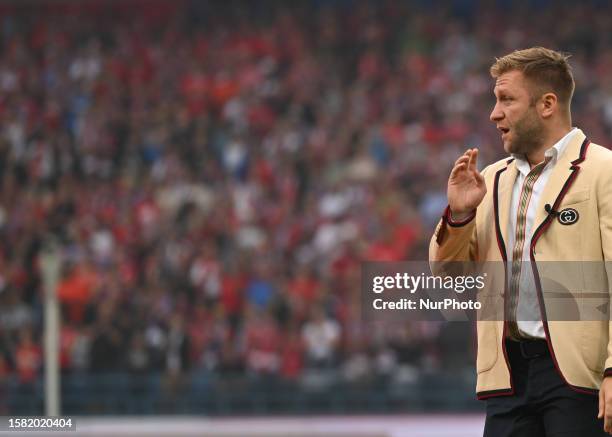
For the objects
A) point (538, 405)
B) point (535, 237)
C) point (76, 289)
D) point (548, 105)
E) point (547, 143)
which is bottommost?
point (538, 405)

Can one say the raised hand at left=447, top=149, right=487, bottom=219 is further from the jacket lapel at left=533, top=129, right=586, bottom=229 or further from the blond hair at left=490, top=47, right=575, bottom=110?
the blond hair at left=490, top=47, right=575, bottom=110

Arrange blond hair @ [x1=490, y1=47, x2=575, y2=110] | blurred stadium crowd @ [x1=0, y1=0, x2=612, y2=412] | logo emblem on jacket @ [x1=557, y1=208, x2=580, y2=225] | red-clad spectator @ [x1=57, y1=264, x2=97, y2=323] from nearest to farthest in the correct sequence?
logo emblem on jacket @ [x1=557, y1=208, x2=580, y2=225] → blond hair @ [x1=490, y1=47, x2=575, y2=110] → blurred stadium crowd @ [x1=0, y1=0, x2=612, y2=412] → red-clad spectator @ [x1=57, y1=264, x2=97, y2=323]

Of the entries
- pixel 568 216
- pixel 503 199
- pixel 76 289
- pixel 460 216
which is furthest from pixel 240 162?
pixel 568 216

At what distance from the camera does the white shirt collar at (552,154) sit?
12.5 ft

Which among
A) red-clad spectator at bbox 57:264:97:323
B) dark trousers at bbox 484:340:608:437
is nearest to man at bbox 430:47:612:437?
dark trousers at bbox 484:340:608:437

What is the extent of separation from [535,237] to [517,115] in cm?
38

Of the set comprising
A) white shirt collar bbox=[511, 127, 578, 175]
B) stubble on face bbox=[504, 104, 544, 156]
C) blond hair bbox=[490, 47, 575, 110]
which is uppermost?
blond hair bbox=[490, 47, 575, 110]

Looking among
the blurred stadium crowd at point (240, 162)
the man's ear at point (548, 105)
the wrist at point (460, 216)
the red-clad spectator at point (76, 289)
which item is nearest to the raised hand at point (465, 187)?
the wrist at point (460, 216)

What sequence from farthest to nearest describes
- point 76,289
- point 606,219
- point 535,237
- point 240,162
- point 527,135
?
1. point 240,162
2. point 76,289
3. point 527,135
4. point 535,237
5. point 606,219

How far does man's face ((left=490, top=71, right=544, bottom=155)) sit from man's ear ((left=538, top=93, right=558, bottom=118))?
0.02 meters

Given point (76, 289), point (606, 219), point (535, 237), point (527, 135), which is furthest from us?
point (76, 289)

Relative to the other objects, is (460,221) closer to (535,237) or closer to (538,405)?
(535,237)

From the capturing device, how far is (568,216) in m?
3.67

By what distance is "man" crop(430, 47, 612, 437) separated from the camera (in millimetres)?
3590
